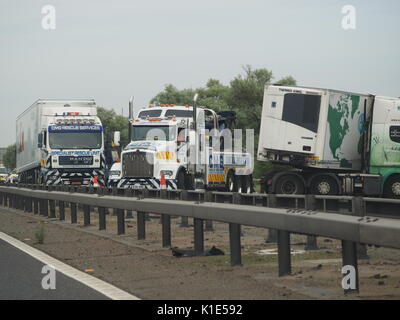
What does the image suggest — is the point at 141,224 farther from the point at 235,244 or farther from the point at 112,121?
the point at 112,121

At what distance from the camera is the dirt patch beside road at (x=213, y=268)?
29.8 ft

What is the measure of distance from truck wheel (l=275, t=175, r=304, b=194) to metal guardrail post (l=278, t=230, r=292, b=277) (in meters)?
18.0

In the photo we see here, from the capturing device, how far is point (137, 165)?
29453mm

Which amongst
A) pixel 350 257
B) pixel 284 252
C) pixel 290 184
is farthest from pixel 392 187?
pixel 350 257

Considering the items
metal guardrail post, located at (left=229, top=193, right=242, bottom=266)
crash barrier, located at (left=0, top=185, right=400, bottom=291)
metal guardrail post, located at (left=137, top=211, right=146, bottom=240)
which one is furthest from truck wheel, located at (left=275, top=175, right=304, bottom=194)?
metal guardrail post, located at (left=229, top=193, right=242, bottom=266)

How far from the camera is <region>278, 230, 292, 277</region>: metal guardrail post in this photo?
1006cm

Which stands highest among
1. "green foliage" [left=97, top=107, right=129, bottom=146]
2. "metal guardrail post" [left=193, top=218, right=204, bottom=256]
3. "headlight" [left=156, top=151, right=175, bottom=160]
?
"headlight" [left=156, top=151, right=175, bottom=160]

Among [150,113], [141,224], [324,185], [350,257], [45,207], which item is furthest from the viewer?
[150,113]

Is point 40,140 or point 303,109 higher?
point 303,109

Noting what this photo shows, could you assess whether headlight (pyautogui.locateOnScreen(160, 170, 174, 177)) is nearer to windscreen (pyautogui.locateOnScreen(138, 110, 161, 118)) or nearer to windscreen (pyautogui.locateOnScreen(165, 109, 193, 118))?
windscreen (pyautogui.locateOnScreen(165, 109, 193, 118))

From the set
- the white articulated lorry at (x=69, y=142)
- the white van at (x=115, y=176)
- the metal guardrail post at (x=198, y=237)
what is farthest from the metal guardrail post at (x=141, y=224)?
the white articulated lorry at (x=69, y=142)

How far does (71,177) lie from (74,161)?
0.71m

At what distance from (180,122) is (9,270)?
18.8 m

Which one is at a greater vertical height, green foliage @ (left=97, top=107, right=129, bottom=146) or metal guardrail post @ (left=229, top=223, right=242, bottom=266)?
metal guardrail post @ (left=229, top=223, right=242, bottom=266)
